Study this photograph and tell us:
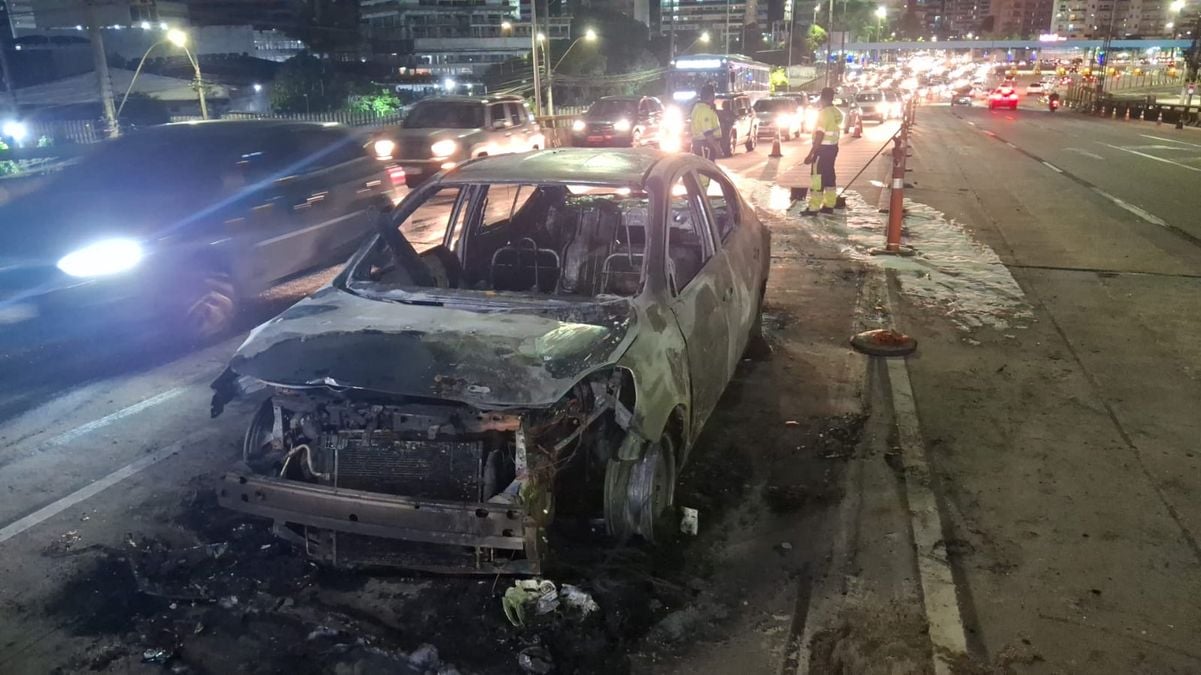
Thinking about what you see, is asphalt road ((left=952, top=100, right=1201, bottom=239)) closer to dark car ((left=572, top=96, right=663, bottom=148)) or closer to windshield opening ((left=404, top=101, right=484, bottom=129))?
dark car ((left=572, top=96, right=663, bottom=148))

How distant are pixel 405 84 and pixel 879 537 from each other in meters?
62.9

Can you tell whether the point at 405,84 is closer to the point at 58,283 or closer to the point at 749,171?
the point at 749,171

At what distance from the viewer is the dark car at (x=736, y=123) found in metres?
23.0

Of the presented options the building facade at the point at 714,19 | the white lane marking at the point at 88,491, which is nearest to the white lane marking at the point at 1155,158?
the white lane marking at the point at 88,491

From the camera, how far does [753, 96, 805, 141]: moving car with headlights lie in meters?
27.3

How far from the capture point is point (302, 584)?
356 cm

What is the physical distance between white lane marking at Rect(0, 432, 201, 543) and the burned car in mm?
1297

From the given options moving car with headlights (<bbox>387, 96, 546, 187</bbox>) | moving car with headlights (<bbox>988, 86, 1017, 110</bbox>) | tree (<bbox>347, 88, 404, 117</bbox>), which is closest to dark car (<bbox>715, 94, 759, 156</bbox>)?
moving car with headlights (<bbox>387, 96, 546, 187</bbox>)

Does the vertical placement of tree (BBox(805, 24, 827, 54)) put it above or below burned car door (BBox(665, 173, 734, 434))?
above

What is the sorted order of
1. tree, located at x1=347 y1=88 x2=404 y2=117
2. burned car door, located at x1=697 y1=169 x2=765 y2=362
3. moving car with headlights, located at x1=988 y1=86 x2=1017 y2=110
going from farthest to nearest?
moving car with headlights, located at x1=988 y1=86 x2=1017 y2=110
tree, located at x1=347 y1=88 x2=404 y2=117
burned car door, located at x1=697 y1=169 x2=765 y2=362

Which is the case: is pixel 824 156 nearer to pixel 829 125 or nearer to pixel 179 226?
pixel 829 125

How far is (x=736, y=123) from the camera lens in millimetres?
24141

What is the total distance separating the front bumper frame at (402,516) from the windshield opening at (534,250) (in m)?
1.45

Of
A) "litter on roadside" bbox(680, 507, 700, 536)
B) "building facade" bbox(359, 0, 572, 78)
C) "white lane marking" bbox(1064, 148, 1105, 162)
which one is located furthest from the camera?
"building facade" bbox(359, 0, 572, 78)
